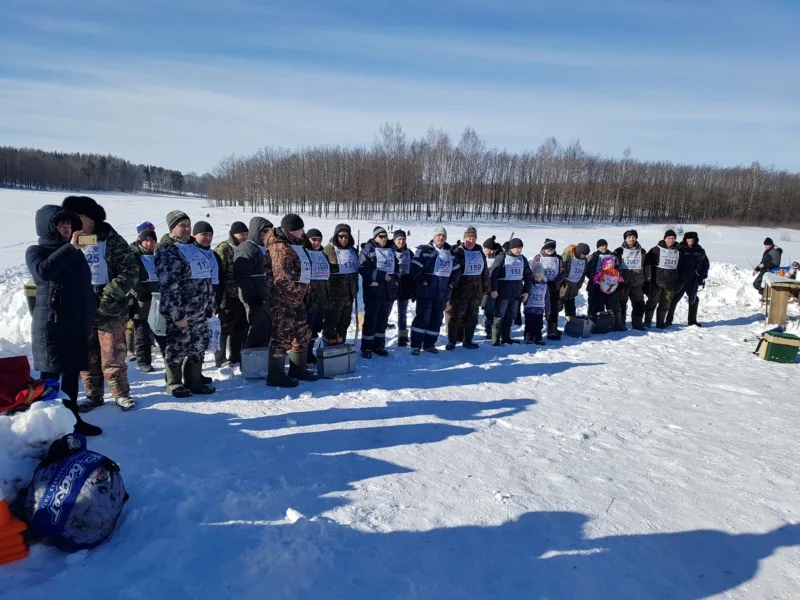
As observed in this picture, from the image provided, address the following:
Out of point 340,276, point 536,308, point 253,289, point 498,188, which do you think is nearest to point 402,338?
point 340,276

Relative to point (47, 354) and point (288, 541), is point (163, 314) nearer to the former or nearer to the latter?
point (47, 354)

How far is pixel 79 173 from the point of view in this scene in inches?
4247

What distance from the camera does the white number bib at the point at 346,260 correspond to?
293 inches

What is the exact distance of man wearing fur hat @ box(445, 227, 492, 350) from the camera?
8250mm

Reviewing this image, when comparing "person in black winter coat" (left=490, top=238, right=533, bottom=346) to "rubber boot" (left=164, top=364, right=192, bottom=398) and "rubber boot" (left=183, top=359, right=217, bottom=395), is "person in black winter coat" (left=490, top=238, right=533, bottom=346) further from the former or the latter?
→ "rubber boot" (left=164, top=364, right=192, bottom=398)

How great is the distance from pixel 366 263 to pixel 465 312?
197 cm

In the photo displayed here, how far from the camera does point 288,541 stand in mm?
3045

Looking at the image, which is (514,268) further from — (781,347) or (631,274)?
(781,347)

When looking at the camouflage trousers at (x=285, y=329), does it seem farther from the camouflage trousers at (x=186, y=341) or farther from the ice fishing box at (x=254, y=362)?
the camouflage trousers at (x=186, y=341)

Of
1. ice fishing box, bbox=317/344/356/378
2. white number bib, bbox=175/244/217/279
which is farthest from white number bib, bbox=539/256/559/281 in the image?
white number bib, bbox=175/244/217/279

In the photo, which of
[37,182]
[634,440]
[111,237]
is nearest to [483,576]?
[634,440]

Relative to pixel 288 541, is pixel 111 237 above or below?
above

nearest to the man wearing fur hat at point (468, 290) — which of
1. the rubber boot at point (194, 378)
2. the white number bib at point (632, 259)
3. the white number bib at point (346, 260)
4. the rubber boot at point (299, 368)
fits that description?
the white number bib at point (346, 260)

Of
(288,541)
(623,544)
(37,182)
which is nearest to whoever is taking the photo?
(288,541)
